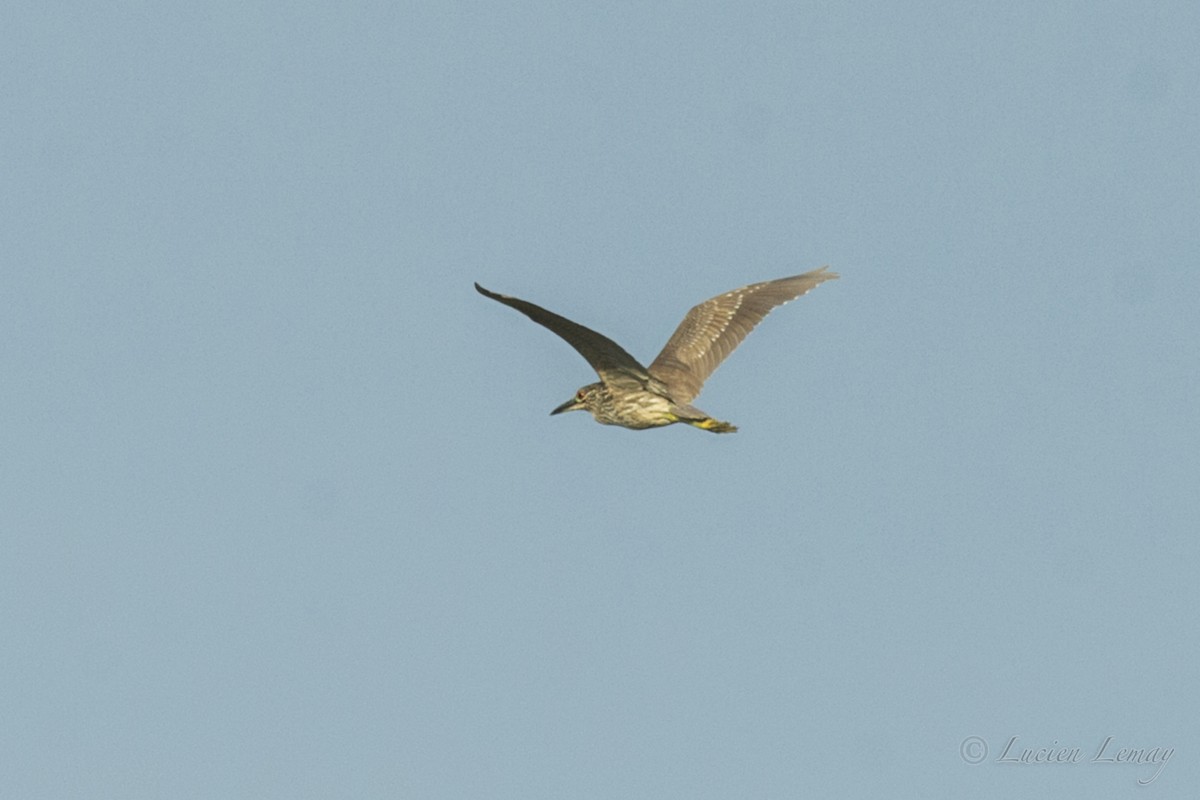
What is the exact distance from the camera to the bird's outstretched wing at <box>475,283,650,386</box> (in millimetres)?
17688

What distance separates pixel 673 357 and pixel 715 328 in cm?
90

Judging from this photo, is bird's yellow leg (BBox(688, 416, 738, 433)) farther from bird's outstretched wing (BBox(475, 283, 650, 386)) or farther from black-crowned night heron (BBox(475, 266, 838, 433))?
bird's outstretched wing (BBox(475, 283, 650, 386))

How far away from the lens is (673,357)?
23.6 meters

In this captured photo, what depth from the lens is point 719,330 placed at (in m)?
24.1

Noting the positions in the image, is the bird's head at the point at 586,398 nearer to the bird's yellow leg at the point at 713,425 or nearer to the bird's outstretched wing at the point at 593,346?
the bird's outstretched wing at the point at 593,346

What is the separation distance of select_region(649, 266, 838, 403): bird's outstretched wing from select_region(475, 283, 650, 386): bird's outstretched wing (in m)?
1.75

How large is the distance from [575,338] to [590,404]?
264cm

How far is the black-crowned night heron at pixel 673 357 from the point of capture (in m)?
19.4

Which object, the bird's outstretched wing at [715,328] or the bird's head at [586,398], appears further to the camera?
the bird's outstretched wing at [715,328]

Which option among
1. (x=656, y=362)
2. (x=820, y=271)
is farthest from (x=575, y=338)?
(x=820, y=271)

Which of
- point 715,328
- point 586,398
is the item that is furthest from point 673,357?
point 586,398

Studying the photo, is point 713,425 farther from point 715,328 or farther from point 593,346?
point 715,328

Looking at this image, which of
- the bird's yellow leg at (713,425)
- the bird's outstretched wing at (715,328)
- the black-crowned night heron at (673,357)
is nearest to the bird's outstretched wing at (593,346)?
the black-crowned night heron at (673,357)

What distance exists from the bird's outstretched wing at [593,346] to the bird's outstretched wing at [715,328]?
175 centimetres
